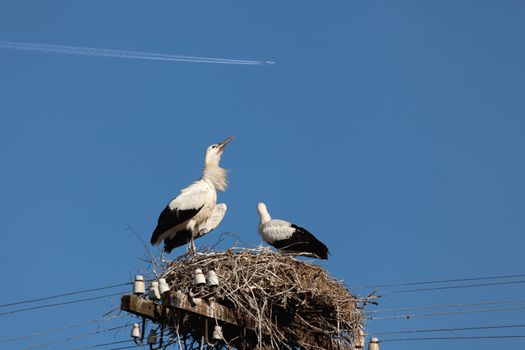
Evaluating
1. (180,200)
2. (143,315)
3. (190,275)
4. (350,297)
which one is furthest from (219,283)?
(180,200)

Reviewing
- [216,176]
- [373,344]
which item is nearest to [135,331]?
[373,344]

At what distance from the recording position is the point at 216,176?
46.5 feet

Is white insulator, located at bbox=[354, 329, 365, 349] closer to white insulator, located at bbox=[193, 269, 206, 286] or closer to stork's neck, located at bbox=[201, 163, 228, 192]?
white insulator, located at bbox=[193, 269, 206, 286]

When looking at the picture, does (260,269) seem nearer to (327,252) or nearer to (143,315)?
(143,315)

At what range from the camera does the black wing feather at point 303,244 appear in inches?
519

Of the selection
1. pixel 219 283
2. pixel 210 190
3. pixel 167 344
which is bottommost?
pixel 167 344

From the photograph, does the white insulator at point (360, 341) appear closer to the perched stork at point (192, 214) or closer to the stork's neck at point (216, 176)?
the perched stork at point (192, 214)

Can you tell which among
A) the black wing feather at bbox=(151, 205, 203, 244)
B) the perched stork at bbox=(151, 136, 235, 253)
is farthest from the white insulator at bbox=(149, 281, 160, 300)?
the black wing feather at bbox=(151, 205, 203, 244)

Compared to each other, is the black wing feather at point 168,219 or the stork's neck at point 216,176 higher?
the stork's neck at point 216,176

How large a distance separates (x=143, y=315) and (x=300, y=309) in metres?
1.85

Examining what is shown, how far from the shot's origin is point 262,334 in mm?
9688

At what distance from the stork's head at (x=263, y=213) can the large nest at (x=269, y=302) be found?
11.7 feet

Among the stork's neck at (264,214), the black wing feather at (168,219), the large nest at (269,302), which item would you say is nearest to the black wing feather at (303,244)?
the stork's neck at (264,214)

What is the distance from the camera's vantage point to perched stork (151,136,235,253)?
1302 cm
